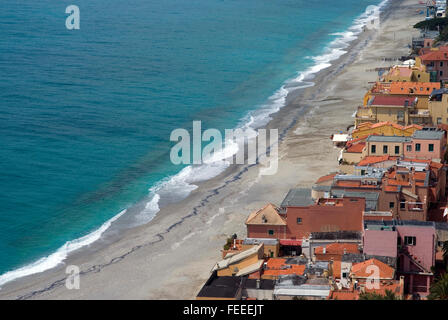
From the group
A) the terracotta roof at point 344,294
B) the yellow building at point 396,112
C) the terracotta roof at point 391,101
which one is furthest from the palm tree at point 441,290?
the terracotta roof at point 391,101

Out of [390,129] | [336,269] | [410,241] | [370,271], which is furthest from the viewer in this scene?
[390,129]

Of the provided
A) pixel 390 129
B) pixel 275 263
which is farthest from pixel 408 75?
pixel 275 263

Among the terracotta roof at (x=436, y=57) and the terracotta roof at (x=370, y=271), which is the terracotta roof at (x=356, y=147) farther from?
the terracotta roof at (x=436, y=57)

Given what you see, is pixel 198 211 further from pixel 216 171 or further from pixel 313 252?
pixel 313 252

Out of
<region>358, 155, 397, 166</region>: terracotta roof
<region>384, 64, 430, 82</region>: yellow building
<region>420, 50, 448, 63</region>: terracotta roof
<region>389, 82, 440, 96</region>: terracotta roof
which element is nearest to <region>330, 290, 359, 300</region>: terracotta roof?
<region>358, 155, 397, 166</region>: terracotta roof

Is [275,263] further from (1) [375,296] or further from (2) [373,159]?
(2) [373,159]

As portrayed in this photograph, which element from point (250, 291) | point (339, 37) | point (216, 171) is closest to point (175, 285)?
point (250, 291)
